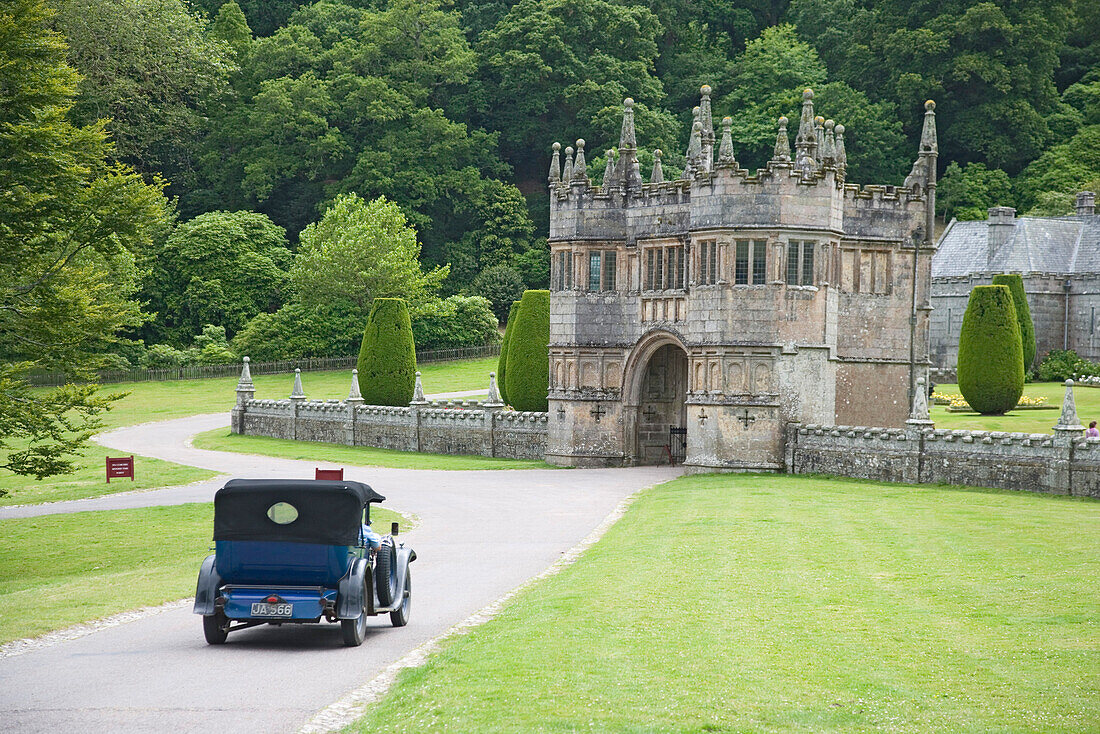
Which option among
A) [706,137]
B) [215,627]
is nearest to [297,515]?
[215,627]

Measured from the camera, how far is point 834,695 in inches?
452

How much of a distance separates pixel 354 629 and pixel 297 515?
1.53 metres

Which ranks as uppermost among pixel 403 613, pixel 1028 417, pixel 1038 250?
pixel 1038 250

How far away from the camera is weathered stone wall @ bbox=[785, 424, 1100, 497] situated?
29.4 metres

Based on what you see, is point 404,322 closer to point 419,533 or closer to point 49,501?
point 49,501

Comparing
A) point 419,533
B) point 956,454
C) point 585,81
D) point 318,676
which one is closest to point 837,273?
point 956,454

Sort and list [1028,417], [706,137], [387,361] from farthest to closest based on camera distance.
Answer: [387,361] → [1028,417] → [706,137]

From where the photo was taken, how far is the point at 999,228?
63094 millimetres

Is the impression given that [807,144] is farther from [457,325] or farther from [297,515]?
[457,325]

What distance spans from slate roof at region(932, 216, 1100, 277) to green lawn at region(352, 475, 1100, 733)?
133 ft

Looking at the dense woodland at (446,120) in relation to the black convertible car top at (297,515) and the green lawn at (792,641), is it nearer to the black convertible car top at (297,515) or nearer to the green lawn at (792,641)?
the green lawn at (792,641)

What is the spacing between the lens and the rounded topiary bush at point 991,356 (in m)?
45.3

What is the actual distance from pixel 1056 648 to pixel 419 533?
613 inches

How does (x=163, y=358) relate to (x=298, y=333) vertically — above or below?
below
